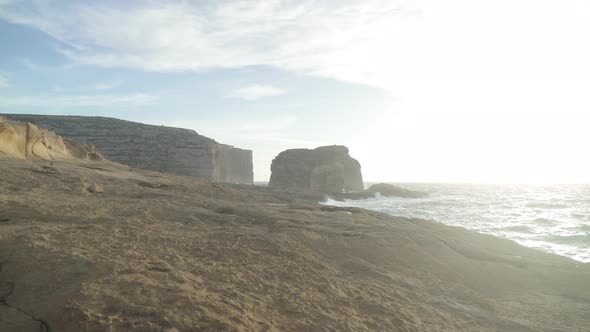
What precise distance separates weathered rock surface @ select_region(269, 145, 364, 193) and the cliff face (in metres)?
17.2

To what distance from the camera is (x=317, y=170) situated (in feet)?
159

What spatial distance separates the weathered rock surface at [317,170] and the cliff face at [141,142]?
17218mm

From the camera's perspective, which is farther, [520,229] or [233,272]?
[520,229]

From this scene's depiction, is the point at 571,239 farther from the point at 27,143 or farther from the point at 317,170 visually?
the point at 317,170

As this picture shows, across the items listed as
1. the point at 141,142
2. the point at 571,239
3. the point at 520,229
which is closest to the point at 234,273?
the point at 571,239

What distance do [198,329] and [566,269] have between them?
5.97m

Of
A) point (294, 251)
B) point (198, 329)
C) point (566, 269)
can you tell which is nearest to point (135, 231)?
point (294, 251)

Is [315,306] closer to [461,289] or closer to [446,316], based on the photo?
[446,316]

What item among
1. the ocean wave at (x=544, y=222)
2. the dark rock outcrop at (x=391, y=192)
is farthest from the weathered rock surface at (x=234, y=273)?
the dark rock outcrop at (x=391, y=192)

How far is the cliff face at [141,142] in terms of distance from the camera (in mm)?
29188

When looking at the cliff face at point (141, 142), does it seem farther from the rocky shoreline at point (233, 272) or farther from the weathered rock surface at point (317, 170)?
the rocky shoreline at point (233, 272)

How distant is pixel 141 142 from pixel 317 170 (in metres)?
24.1

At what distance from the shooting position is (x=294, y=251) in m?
3.81

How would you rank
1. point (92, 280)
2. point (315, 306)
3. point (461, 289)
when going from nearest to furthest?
point (92, 280) → point (315, 306) → point (461, 289)
